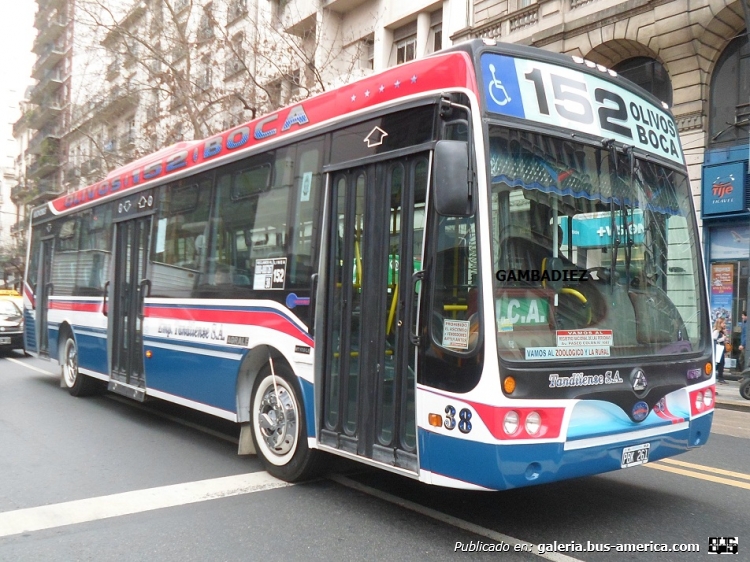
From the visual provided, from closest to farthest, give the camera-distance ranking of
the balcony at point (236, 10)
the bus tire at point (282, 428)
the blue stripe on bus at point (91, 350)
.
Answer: the bus tire at point (282, 428) → the blue stripe on bus at point (91, 350) → the balcony at point (236, 10)

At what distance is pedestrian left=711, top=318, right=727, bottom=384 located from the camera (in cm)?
1554

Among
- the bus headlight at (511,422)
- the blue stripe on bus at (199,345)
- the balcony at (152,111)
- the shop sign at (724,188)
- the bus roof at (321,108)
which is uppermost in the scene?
the balcony at (152,111)

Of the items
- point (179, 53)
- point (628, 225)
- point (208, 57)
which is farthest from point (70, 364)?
point (179, 53)

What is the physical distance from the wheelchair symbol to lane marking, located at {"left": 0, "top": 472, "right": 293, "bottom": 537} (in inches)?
134

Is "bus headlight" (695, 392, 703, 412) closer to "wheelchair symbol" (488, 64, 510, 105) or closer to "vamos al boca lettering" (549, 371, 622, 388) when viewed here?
"vamos al boca lettering" (549, 371, 622, 388)

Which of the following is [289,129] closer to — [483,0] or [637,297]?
[637,297]

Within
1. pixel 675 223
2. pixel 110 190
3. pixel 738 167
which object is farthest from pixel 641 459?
pixel 738 167

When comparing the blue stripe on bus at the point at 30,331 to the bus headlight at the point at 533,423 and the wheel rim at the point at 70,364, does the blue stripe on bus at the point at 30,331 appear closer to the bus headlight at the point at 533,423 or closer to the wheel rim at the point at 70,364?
the wheel rim at the point at 70,364

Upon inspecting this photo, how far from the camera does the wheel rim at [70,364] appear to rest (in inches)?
435

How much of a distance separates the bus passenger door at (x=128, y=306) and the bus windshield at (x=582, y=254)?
534 centimetres

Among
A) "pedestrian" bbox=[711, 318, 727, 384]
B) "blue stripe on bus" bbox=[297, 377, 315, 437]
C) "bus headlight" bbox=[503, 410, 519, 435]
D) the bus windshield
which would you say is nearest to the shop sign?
"pedestrian" bbox=[711, 318, 727, 384]

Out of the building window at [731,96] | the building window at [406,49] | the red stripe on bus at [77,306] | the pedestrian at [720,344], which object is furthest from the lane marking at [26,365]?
the building window at [731,96]

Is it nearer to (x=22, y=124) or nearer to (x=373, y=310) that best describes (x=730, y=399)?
(x=373, y=310)

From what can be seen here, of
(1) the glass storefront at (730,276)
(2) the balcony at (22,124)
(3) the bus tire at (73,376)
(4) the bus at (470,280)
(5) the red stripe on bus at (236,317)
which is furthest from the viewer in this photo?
(2) the balcony at (22,124)
